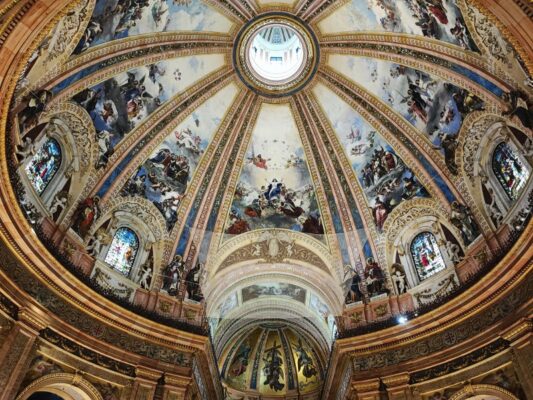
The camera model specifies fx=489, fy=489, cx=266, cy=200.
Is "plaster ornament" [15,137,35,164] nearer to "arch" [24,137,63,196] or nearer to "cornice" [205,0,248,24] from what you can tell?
"arch" [24,137,63,196]

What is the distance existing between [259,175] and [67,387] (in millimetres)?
11306

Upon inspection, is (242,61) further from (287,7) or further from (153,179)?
(153,179)

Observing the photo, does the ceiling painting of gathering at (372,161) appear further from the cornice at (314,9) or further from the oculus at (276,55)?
the cornice at (314,9)

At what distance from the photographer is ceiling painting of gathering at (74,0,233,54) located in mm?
15339

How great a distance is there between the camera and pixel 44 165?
15062 millimetres

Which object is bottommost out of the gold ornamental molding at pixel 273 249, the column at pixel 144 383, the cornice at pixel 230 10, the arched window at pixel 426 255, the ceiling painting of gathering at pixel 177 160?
the column at pixel 144 383

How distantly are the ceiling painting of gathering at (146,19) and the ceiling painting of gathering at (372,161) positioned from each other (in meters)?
5.41

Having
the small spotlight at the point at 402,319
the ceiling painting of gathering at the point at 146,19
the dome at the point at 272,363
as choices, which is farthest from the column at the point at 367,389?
→ the ceiling painting of gathering at the point at 146,19

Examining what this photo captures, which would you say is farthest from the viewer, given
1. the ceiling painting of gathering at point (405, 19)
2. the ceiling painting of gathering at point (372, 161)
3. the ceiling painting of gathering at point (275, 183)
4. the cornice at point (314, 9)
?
the ceiling painting of gathering at point (275, 183)

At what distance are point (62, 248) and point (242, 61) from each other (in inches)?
424

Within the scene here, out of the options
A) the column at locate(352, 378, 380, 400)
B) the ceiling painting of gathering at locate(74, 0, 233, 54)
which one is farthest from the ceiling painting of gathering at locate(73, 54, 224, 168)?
the column at locate(352, 378, 380, 400)

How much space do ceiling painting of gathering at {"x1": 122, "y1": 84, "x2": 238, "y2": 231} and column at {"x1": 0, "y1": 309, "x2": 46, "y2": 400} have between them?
6.76 metres

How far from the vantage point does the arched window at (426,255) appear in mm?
16859

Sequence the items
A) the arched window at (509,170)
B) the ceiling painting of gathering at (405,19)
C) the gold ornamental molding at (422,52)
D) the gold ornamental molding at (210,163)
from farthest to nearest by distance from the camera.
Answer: the gold ornamental molding at (210,163) < the ceiling painting of gathering at (405,19) < the gold ornamental molding at (422,52) < the arched window at (509,170)
